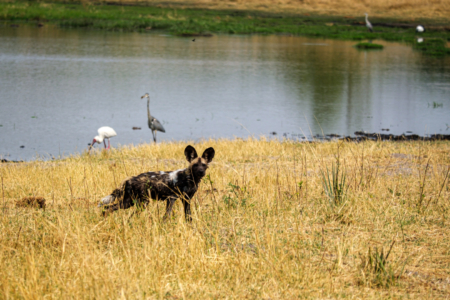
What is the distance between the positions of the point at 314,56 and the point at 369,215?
3770cm

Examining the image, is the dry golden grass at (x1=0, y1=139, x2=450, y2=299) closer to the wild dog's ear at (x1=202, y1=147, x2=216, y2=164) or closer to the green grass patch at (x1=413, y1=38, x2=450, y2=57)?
the wild dog's ear at (x1=202, y1=147, x2=216, y2=164)

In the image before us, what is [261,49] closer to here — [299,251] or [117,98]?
[117,98]

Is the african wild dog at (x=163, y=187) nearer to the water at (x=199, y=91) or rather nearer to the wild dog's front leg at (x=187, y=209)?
the wild dog's front leg at (x=187, y=209)

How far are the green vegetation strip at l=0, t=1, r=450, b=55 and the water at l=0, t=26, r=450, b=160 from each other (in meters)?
10.0

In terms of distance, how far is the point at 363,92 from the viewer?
29.2 metres

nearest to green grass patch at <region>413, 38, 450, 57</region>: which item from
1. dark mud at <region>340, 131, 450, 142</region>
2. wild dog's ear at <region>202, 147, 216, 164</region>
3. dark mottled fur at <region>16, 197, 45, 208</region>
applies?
dark mud at <region>340, 131, 450, 142</region>

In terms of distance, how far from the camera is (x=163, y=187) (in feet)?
19.8

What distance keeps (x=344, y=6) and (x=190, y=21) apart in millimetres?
33700

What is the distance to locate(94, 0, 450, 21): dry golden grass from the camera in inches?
3024

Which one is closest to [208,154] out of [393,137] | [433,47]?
[393,137]

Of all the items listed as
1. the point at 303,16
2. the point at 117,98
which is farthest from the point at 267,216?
the point at 303,16

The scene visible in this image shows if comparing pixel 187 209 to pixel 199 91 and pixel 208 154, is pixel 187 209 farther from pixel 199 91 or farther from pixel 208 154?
pixel 199 91

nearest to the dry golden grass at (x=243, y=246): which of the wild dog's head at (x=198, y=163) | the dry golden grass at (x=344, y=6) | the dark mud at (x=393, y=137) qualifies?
the wild dog's head at (x=198, y=163)

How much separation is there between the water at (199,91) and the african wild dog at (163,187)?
288 inches
